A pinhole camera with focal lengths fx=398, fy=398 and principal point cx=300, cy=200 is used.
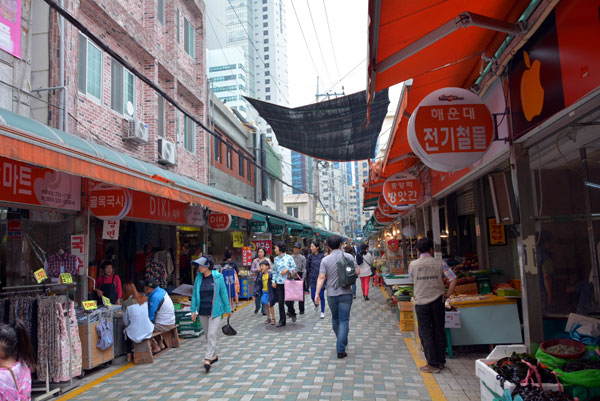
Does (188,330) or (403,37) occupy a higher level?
(403,37)

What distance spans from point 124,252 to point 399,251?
13691 mm

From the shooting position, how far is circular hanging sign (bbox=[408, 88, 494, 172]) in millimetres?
4383

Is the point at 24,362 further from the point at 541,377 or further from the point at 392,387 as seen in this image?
the point at 541,377

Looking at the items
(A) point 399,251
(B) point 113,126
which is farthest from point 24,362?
(A) point 399,251

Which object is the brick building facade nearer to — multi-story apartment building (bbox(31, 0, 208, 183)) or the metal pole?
multi-story apartment building (bbox(31, 0, 208, 183))

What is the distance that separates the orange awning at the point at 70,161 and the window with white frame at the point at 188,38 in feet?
36.6

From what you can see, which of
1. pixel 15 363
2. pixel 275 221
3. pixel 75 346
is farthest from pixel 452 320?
pixel 275 221

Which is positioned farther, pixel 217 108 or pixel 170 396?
pixel 217 108

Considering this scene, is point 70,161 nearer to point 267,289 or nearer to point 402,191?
point 267,289

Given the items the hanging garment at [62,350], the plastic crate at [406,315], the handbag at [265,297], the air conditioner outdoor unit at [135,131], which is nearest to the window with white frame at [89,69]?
the air conditioner outdoor unit at [135,131]

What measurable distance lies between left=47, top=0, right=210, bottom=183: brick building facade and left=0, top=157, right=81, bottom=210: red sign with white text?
3038 millimetres

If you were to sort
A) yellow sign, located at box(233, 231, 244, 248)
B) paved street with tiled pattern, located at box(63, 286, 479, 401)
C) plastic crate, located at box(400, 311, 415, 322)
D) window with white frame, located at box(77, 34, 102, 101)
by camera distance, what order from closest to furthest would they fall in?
paved street with tiled pattern, located at box(63, 286, 479, 401) → plastic crate, located at box(400, 311, 415, 322) → window with white frame, located at box(77, 34, 102, 101) → yellow sign, located at box(233, 231, 244, 248)

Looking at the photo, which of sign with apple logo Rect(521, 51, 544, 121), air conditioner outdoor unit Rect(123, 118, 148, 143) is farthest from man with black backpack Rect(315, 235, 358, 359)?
air conditioner outdoor unit Rect(123, 118, 148, 143)

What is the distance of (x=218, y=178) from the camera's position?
64.6 feet
